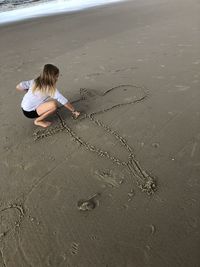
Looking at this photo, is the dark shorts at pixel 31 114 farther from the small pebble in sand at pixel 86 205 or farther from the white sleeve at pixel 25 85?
the small pebble in sand at pixel 86 205

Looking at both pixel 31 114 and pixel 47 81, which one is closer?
pixel 47 81

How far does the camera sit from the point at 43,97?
171 inches

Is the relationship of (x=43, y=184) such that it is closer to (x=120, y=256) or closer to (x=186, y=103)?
(x=120, y=256)

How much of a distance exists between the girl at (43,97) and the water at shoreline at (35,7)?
25.8 feet

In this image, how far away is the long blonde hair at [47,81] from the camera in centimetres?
408

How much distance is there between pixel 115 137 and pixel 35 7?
11452mm

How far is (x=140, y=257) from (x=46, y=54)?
5.69 m

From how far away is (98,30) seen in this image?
28.9ft

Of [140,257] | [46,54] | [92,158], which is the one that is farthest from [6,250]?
[46,54]

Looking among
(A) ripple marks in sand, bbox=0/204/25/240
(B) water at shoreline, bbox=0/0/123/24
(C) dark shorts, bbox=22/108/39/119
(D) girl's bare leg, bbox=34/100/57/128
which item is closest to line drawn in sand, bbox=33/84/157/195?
(D) girl's bare leg, bbox=34/100/57/128

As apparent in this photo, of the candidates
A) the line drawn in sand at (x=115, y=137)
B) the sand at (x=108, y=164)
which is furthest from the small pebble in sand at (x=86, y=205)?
the line drawn in sand at (x=115, y=137)

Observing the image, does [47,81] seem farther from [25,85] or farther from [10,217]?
[10,217]

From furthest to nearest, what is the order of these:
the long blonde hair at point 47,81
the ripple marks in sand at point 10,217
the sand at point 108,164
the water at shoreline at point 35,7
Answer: the water at shoreline at point 35,7 → the long blonde hair at point 47,81 → the ripple marks in sand at point 10,217 → the sand at point 108,164

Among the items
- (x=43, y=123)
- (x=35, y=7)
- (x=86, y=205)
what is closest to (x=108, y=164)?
(x=86, y=205)
